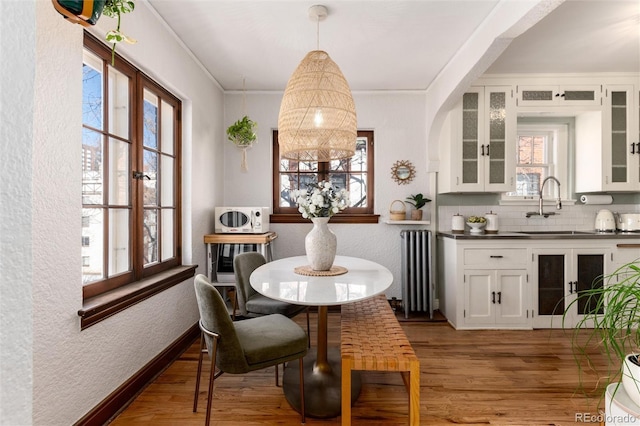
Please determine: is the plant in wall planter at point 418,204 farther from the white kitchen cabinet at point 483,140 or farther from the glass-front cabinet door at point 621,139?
the glass-front cabinet door at point 621,139

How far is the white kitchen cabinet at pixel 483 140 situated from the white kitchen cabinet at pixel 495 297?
2.82 ft

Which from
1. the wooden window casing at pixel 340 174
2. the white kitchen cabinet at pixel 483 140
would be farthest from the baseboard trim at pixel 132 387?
the white kitchen cabinet at pixel 483 140

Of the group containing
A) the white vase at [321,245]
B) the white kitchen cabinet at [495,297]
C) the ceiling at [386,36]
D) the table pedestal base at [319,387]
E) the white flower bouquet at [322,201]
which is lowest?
the table pedestal base at [319,387]

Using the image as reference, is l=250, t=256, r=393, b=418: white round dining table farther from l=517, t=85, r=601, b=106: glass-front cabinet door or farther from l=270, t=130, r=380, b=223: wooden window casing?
l=517, t=85, r=601, b=106: glass-front cabinet door

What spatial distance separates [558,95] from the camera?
3.37 meters

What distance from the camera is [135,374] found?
2051 millimetres

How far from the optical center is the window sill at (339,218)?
3.76 meters

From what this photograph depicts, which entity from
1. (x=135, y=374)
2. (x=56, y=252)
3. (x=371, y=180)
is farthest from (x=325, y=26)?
(x=135, y=374)

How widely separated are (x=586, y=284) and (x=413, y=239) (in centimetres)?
165

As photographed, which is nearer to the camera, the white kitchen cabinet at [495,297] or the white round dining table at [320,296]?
the white round dining table at [320,296]

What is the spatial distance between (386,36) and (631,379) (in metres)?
2.48

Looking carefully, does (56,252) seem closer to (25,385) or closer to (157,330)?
(157,330)

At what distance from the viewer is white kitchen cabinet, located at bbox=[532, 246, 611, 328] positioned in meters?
3.15

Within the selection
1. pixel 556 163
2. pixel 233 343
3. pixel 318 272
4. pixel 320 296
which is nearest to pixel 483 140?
pixel 556 163
